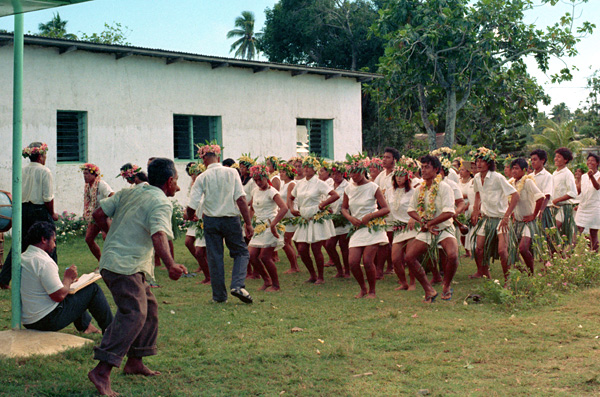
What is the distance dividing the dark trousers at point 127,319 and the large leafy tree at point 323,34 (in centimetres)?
3323

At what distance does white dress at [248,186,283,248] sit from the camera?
407 inches

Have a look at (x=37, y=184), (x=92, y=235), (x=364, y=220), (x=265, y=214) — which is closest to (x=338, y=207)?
(x=265, y=214)

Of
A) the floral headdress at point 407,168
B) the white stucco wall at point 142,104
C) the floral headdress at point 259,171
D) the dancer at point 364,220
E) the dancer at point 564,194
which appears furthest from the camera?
the white stucco wall at point 142,104

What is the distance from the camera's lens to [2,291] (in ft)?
31.3

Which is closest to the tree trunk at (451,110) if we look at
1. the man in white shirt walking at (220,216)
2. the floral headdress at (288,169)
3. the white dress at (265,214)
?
the floral headdress at (288,169)

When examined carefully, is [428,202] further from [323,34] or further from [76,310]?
[323,34]

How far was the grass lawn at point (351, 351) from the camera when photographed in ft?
18.0

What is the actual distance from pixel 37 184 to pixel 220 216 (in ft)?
9.03

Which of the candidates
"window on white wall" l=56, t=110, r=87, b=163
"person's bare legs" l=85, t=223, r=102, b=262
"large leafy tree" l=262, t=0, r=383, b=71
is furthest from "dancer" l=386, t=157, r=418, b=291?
"large leafy tree" l=262, t=0, r=383, b=71

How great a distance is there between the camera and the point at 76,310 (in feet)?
21.4

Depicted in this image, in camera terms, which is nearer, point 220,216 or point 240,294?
point 240,294

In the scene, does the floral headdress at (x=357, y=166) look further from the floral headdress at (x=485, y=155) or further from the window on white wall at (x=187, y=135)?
the window on white wall at (x=187, y=135)

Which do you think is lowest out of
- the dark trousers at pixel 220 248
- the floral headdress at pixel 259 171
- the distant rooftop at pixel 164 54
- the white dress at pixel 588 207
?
the dark trousers at pixel 220 248

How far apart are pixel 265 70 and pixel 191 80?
265 centimetres
